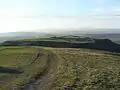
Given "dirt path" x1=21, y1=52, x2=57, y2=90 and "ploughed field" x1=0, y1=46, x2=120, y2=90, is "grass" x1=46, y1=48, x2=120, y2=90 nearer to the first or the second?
"ploughed field" x1=0, y1=46, x2=120, y2=90

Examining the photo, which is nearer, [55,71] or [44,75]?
[44,75]

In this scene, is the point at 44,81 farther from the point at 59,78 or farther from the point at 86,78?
the point at 86,78

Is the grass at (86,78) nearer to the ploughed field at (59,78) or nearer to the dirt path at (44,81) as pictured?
the ploughed field at (59,78)

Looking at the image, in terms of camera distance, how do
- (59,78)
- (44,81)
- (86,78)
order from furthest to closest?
(59,78) < (86,78) < (44,81)

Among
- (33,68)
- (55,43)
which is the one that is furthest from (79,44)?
(33,68)

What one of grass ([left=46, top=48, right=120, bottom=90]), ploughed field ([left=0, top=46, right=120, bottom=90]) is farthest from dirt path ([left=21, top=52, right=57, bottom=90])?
grass ([left=46, top=48, right=120, bottom=90])

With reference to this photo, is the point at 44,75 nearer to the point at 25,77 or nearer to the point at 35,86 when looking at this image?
the point at 25,77

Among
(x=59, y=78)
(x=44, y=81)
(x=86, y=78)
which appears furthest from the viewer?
(x=59, y=78)

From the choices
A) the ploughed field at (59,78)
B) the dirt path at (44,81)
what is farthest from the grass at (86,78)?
the dirt path at (44,81)

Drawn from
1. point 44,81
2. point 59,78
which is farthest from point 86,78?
point 44,81

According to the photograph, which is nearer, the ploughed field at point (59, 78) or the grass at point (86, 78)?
the grass at point (86, 78)

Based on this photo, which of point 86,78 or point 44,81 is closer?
point 44,81
